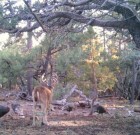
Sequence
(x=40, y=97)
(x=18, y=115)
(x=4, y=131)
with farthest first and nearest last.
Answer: (x=18, y=115) < (x=40, y=97) < (x=4, y=131)

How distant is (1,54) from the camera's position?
50.8 ft

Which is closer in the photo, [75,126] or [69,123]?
[75,126]

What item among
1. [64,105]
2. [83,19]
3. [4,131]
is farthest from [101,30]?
[4,131]

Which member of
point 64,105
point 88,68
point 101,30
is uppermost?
point 101,30

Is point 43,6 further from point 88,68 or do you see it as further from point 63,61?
point 63,61

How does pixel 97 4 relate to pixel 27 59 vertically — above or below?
above

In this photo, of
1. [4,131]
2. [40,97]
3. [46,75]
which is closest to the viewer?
[4,131]

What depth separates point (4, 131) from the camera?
8.58 m

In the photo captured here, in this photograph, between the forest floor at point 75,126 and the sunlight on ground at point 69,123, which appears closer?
the forest floor at point 75,126

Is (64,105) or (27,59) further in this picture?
(27,59)

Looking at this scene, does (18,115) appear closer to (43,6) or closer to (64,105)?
(64,105)

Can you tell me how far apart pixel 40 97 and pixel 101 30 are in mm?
3383

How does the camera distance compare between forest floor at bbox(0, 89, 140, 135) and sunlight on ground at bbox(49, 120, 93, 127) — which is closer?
forest floor at bbox(0, 89, 140, 135)

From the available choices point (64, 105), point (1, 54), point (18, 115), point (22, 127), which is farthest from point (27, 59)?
point (22, 127)
